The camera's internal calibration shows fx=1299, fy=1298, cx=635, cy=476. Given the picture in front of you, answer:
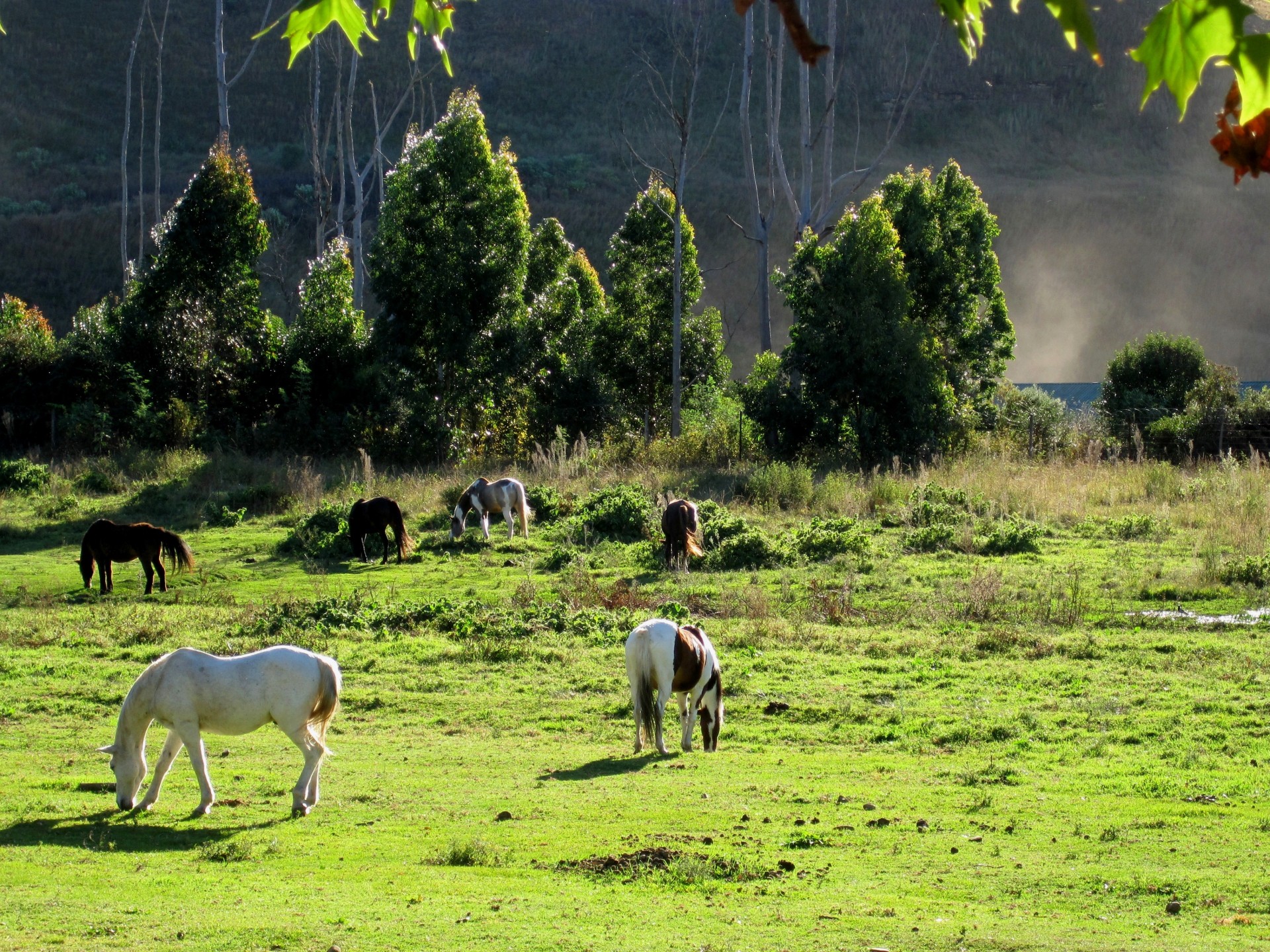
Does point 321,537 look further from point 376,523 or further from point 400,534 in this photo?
point 400,534

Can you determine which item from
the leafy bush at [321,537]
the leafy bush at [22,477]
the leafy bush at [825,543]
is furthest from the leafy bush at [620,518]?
the leafy bush at [22,477]

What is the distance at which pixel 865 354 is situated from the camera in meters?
30.5

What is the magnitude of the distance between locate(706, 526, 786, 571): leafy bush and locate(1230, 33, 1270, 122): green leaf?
18.5 m

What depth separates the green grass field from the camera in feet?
21.4

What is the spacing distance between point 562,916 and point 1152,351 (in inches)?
1393

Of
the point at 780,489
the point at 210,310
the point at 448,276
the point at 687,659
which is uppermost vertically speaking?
the point at 448,276

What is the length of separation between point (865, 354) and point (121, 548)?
58.3ft

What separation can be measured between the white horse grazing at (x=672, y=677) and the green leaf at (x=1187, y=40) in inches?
342

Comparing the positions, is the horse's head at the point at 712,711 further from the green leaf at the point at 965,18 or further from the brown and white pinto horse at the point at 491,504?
the brown and white pinto horse at the point at 491,504

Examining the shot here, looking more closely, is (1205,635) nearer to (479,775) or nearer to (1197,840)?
(1197,840)

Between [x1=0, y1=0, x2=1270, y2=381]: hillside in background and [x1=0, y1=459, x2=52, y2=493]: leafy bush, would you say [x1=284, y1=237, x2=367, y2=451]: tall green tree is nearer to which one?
[x1=0, y1=459, x2=52, y2=493]: leafy bush

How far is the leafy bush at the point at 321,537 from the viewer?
21953mm

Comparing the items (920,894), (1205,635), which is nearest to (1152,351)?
(1205,635)

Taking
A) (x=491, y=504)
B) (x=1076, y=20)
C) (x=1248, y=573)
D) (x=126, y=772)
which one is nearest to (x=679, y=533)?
(x=491, y=504)
